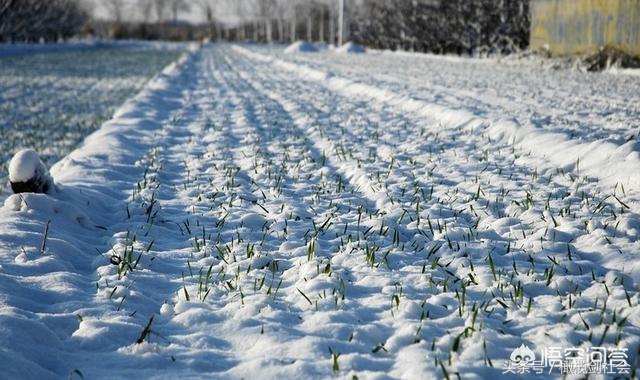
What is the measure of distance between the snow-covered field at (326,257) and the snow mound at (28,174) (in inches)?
5.2

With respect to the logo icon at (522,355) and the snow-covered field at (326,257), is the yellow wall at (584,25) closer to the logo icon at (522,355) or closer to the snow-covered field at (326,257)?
the snow-covered field at (326,257)

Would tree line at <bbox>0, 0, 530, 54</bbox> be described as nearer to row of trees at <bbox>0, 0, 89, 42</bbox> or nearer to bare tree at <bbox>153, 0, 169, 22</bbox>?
row of trees at <bbox>0, 0, 89, 42</bbox>

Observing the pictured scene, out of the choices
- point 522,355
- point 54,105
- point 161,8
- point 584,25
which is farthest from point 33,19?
point 161,8

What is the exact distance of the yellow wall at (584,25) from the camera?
18156 millimetres

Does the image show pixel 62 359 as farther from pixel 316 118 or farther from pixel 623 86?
pixel 623 86

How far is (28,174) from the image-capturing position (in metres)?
4.44

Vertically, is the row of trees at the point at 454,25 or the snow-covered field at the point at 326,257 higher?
the row of trees at the point at 454,25

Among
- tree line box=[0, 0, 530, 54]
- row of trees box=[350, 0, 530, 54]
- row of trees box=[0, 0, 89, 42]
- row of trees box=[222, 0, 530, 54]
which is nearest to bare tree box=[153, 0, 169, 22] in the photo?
tree line box=[0, 0, 530, 54]

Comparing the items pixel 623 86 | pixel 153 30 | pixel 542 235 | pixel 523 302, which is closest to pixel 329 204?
pixel 542 235

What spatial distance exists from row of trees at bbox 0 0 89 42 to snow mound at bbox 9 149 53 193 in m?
31.3

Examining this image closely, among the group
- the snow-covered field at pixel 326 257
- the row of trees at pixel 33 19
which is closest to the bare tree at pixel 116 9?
the row of trees at pixel 33 19

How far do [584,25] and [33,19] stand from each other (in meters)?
42.2

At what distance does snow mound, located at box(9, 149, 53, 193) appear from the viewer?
444 cm

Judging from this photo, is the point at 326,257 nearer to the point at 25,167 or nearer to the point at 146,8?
the point at 25,167
